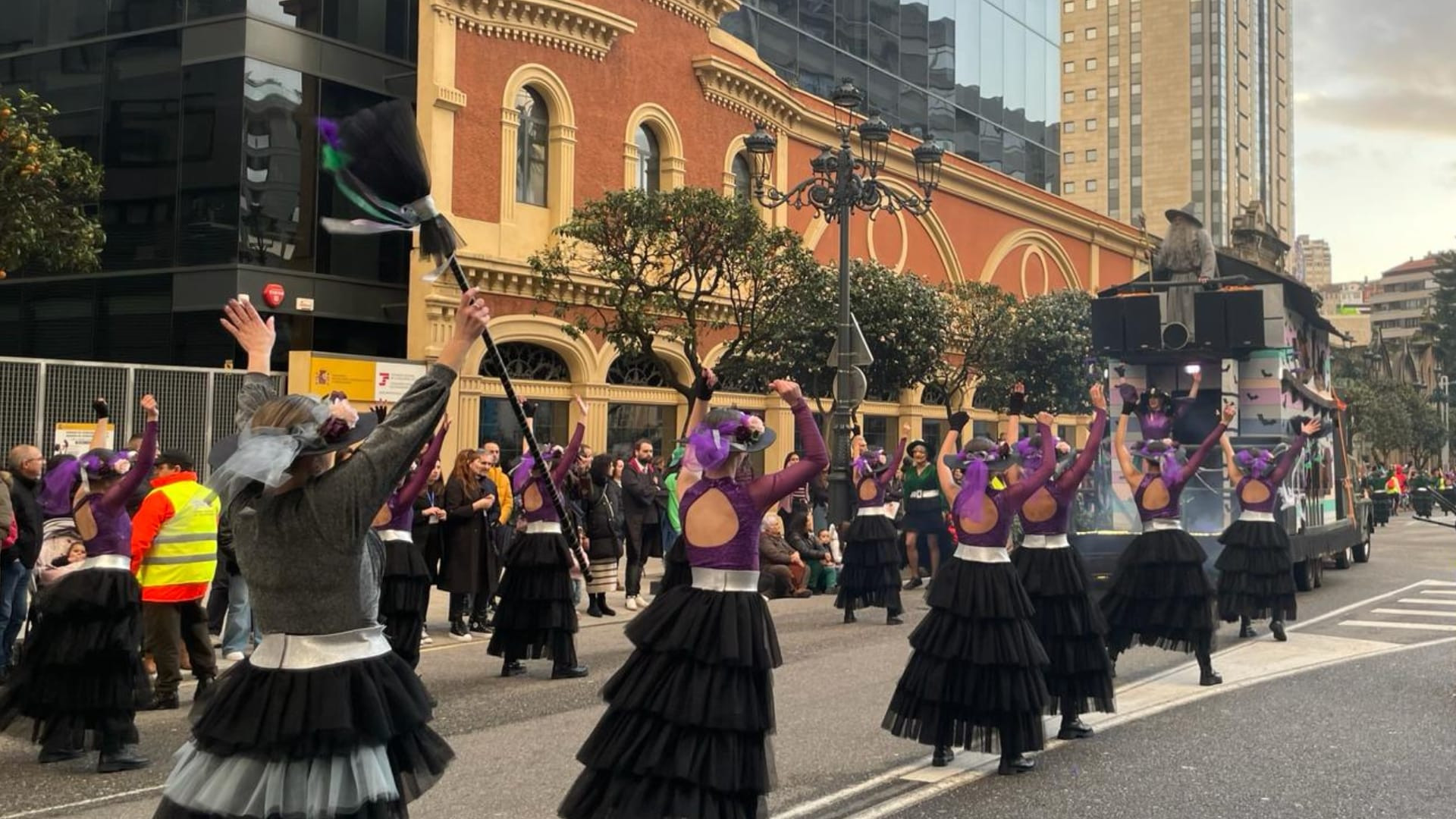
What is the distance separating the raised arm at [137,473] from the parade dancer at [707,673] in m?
3.13

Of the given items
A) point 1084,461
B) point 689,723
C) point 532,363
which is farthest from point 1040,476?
point 532,363

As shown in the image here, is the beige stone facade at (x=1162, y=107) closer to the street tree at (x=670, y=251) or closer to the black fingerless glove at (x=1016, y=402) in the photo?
the street tree at (x=670, y=251)

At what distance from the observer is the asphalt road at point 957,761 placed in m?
→ 6.41

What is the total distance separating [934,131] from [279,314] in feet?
82.6

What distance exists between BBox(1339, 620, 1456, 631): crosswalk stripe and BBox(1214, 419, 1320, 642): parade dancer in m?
2.02

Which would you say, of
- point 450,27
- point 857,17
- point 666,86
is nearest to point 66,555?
point 450,27

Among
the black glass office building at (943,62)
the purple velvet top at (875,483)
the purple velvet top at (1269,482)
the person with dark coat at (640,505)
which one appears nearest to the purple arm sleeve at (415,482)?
the purple velvet top at (875,483)

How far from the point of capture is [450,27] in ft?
76.3

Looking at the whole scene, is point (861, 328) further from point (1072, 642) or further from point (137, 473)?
point (137, 473)

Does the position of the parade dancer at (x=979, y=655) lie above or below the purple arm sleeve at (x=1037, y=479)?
below

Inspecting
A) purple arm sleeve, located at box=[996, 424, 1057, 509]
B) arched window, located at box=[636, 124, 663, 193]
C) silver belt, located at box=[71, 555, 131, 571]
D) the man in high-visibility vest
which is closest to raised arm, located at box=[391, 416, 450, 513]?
the man in high-visibility vest

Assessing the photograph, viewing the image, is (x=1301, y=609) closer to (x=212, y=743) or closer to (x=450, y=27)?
(x=212, y=743)

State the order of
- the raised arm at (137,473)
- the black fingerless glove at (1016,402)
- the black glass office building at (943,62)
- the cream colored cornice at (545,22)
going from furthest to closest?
the black glass office building at (943,62) → the cream colored cornice at (545,22) → the black fingerless glove at (1016,402) → the raised arm at (137,473)

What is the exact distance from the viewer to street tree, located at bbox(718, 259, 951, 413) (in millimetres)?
22484
